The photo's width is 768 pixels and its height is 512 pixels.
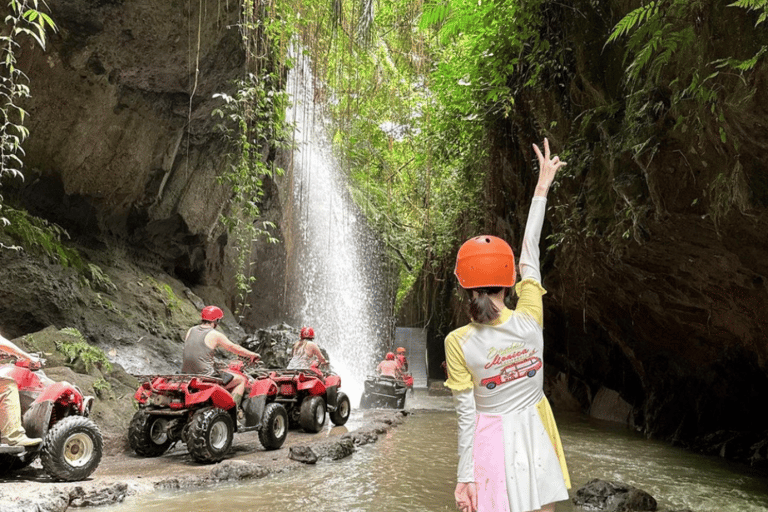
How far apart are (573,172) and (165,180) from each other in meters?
8.78

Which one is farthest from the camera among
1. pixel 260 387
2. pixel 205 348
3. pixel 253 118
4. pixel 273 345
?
pixel 273 345

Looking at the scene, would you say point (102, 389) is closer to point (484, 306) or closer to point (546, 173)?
point (484, 306)

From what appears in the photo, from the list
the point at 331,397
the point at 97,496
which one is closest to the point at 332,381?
the point at 331,397

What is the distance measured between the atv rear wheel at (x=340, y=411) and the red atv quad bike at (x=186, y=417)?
3.42 metres

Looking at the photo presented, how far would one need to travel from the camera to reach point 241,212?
16.4 metres

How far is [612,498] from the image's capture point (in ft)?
19.7

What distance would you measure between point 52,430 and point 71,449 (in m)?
0.31

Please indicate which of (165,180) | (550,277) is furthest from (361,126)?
(550,277)

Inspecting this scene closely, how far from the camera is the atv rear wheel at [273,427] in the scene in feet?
28.9

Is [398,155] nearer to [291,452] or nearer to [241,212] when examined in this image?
[241,212]

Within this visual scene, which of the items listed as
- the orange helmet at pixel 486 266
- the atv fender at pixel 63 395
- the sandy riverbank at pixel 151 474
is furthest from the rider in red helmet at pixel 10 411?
the orange helmet at pixel 486 266

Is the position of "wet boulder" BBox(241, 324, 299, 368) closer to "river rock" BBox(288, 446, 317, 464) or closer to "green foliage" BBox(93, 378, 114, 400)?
"green foliage" BBox(93, 378, 114, 400)

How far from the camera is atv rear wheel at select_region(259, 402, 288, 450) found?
882cm

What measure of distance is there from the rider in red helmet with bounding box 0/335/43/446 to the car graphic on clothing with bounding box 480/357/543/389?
16.3ft
